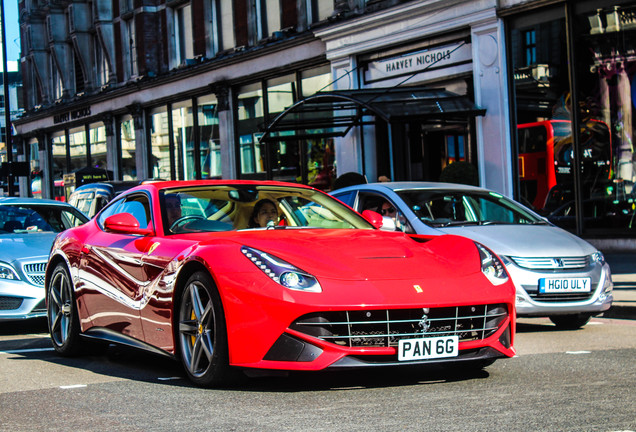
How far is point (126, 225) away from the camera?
22.2 feet

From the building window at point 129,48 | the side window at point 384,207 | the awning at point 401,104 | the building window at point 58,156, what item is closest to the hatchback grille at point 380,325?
the side window at point 384,207

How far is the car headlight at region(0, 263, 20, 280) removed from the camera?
33.8 ft

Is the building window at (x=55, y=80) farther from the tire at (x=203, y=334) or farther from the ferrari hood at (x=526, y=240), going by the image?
the tire at (x=203, y=334)

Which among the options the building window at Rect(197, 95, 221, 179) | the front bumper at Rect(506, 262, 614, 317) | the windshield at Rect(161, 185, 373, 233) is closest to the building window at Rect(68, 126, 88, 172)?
the building window at Rect(197, 95, 221, 179)

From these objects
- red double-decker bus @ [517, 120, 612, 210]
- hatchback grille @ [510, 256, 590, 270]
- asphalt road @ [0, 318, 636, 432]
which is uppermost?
red double-decker bus @ [517, 120, 612, 210]

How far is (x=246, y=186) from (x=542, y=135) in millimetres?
12525

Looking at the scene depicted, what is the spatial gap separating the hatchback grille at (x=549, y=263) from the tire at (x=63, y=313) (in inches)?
162

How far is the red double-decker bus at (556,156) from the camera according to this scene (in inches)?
695

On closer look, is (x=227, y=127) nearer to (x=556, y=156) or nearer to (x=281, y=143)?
(x=281, y=143)

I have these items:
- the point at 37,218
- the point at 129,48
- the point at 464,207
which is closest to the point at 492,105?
the point at 464,207

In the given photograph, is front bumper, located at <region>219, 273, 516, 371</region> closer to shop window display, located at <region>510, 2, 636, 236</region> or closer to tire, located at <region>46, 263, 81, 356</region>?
tire, located at <region>46, 263, 81, 356</region>

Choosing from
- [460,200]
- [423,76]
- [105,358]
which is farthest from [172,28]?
[105,358]

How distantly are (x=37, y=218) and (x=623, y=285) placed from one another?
7487 millimetres

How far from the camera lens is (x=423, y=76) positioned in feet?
70.5
